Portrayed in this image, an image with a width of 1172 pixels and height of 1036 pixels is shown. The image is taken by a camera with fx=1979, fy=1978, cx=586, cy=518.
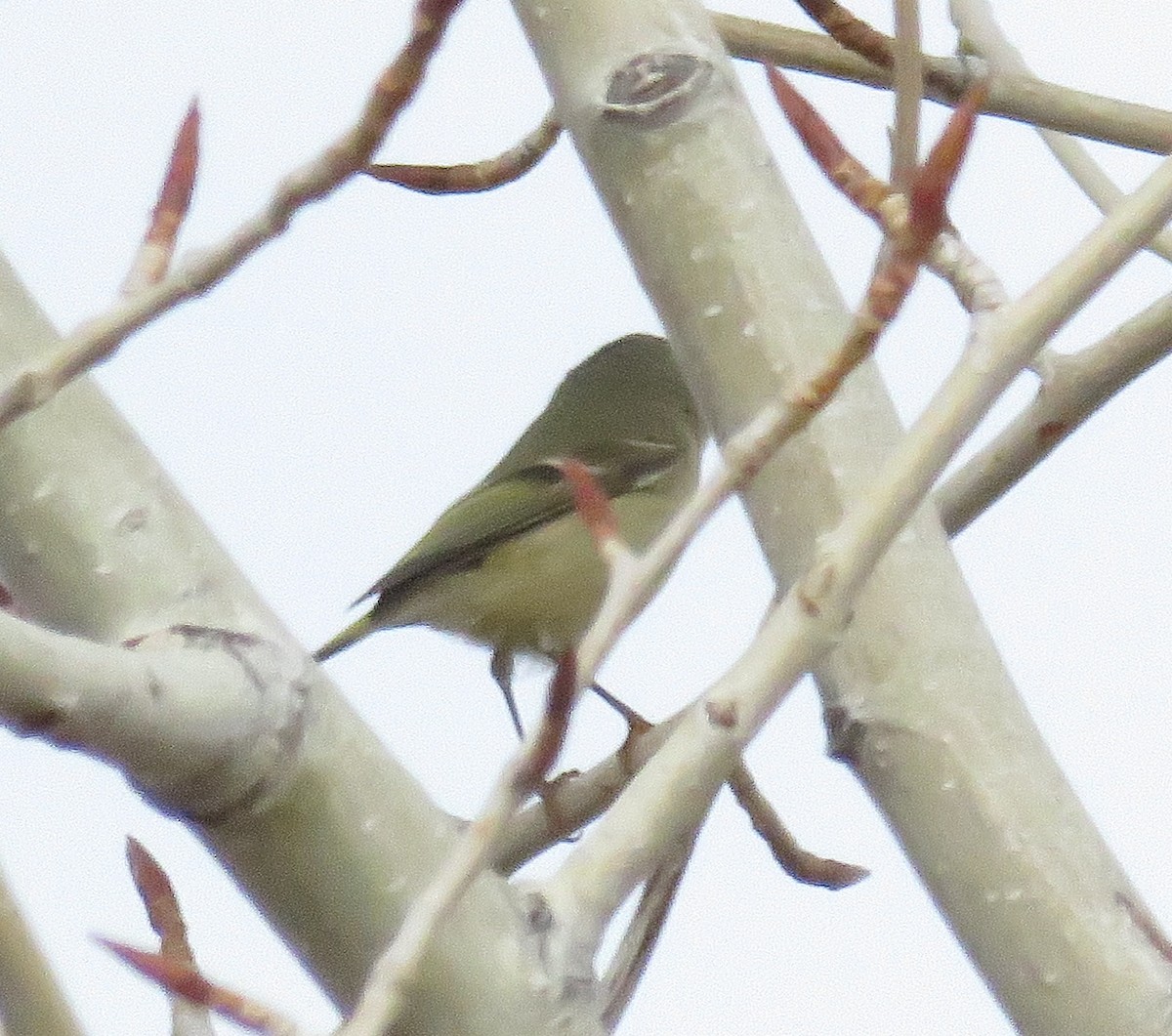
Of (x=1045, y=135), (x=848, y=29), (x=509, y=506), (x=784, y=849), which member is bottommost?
(x=784, y=849)

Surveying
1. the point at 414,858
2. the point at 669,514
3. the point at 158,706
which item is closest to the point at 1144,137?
the point at 414,858

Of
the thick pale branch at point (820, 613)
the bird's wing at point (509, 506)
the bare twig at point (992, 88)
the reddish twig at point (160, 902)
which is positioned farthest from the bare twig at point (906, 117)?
the bird's wing at point (509, 506)

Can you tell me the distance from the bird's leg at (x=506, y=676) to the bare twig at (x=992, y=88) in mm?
1912

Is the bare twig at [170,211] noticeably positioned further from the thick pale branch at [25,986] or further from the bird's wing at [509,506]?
the bird's wing at [509,506]

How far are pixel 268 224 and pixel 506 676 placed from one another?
2661 mm

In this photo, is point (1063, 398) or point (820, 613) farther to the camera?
point (1063, 398)

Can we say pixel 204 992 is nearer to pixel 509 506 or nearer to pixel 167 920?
pixel 167 920

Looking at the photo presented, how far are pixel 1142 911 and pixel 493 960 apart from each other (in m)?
0.46

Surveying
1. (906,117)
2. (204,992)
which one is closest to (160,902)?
(204,992)

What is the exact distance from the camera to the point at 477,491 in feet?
12.9

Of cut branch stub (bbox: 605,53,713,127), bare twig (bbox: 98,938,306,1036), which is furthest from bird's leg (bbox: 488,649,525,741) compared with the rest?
bare twig (bbox: 98,938,306,1036)

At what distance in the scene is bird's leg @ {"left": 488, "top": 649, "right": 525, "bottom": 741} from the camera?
12.1 ft

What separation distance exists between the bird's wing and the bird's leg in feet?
0.62

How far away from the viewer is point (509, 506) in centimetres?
375
